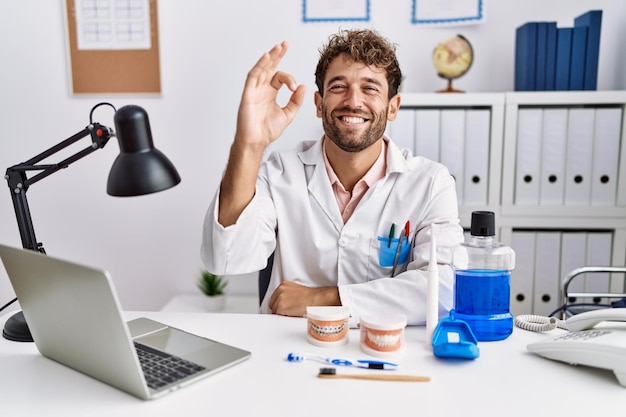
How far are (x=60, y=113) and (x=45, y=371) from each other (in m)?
1.77

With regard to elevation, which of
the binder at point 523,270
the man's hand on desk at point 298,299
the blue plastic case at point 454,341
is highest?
the blue plastic case at point 454,341

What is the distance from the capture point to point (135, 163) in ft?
3.12

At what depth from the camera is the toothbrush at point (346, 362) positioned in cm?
94

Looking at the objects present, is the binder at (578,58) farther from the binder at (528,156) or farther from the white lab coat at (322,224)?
the white lab coat at (322,224)

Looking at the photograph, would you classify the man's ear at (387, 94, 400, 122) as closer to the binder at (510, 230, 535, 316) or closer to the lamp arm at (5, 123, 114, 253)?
the binder at (510, 230, 535, 316)

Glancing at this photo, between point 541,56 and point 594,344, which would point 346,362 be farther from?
point 541,56

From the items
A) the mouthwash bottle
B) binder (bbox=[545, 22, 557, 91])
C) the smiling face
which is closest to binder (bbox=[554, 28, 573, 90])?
binder (bbox=[545, 22, 557, 91])

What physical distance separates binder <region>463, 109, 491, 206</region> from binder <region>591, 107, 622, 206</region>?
15.2 inches

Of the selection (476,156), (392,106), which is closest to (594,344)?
(392,106)

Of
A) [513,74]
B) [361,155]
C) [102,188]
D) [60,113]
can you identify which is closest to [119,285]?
[102,188]

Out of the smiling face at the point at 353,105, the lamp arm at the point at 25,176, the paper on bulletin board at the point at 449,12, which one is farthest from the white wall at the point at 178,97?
the lamp arm at the point at 25,176

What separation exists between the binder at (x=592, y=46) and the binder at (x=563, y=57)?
0.06 meters

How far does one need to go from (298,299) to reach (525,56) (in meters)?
1.39

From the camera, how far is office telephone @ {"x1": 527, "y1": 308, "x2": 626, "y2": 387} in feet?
2.91
